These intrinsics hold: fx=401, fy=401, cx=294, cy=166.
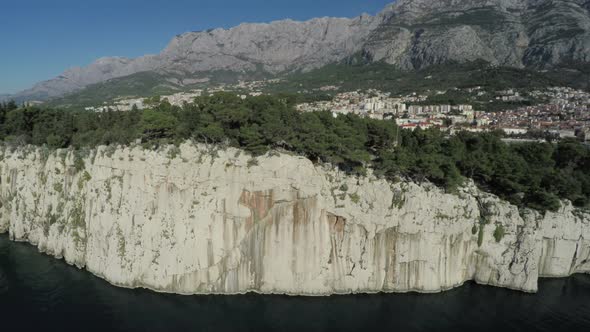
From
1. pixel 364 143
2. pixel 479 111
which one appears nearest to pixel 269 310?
pixel 364 143

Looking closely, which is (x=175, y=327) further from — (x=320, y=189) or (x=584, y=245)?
(x=584, y=245)

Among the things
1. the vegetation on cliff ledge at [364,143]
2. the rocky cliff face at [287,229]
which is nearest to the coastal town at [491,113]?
the vegetation on cliff ledge at [364,143]

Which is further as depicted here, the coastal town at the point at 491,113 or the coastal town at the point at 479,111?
the coastal town at the point at 491,113

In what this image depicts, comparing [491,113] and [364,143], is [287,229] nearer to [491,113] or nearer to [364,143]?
[364,143]

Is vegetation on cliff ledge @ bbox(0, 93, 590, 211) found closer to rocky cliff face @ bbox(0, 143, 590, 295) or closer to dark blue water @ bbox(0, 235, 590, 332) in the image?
rocky cliff face @ bbox(0, 143, 590, 295)

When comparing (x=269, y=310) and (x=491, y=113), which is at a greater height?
(x=491, y=113)

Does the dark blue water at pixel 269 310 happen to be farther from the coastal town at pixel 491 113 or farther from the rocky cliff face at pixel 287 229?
the coastal town at pixel 491 113
